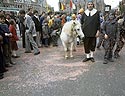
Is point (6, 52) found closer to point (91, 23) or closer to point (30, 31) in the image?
point (30, 31)

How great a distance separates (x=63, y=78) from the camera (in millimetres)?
7852

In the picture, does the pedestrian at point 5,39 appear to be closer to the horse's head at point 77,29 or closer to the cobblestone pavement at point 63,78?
the cobblestone pavement at point 63,78

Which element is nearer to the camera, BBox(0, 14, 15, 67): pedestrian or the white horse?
BBox(0, 14, 15, 67): pedestrian

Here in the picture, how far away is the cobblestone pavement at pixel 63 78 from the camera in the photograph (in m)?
6.62

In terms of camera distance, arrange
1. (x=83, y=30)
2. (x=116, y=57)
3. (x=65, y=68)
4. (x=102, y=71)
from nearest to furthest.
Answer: (x=102, y=71), (x=65, y=68), (x=83, y=30), (x=116, y=57)

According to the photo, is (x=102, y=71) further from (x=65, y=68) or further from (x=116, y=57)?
(x=116, y=57)

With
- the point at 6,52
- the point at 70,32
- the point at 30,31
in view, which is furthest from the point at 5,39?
the point at 30,31

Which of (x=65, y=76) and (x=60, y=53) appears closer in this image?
(x=65, y=76)

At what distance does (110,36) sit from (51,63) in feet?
7.63

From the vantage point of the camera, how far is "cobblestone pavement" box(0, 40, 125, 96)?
21.7 ft

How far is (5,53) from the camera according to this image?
30.9 ft

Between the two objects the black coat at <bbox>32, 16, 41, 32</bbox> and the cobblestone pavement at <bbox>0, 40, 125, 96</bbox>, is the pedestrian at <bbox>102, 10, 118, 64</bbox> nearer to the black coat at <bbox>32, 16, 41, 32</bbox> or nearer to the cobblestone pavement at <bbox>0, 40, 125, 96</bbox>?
the cobblestone pavement at <bbox>0, 40, 125, 96</bbox>

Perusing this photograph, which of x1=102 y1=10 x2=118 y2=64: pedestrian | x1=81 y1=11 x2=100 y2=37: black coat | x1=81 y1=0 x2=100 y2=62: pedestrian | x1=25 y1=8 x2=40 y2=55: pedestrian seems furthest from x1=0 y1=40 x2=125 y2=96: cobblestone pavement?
x1=25 y1=8 x2=40 y2=55: pedestrian

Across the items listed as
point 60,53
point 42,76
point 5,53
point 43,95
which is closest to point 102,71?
point 42,76
